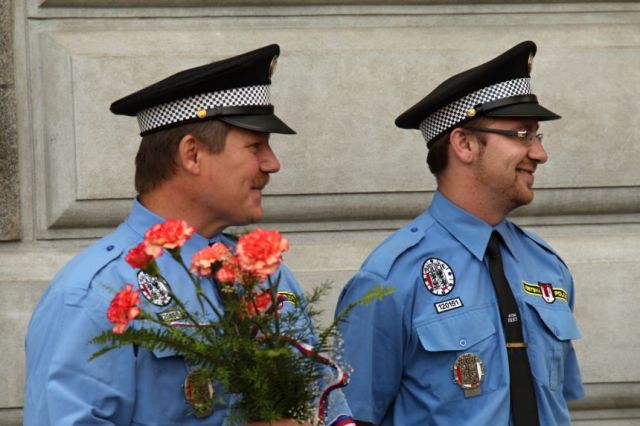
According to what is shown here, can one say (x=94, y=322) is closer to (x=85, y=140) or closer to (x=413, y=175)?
(x=85, y=140)

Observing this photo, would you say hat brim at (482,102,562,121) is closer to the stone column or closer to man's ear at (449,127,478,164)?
man's ear at (449,127,478,164)

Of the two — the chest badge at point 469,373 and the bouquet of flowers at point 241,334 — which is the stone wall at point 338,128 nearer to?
the chest badge at point 469,373

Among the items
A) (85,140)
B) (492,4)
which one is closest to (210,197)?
(85,140)

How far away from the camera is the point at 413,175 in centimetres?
455

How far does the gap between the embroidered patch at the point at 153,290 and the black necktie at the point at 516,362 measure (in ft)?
3.16

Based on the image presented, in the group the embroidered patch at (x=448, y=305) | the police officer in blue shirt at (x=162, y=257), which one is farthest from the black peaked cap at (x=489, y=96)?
the police officer in blue shirt at (x=162, y=257)

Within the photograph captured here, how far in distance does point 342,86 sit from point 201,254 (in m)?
1.93

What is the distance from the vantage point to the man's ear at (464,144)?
3.68m

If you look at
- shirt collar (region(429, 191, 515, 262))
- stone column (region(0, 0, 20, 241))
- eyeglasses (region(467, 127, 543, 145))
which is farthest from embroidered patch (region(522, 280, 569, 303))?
stone column (region(0, 0, 20, 241))

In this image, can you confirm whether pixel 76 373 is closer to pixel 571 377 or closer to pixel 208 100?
→ pixel 208 100

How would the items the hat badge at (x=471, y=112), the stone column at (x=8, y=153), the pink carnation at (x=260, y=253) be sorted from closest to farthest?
the pink carnation at (x=260, y=253)
the hat badge at (x=471, y=112)
the stone column at (x=8, y=153)

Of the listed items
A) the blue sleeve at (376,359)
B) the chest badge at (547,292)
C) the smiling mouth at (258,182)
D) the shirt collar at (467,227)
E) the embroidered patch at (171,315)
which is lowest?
the blue sleeve at (376,359)

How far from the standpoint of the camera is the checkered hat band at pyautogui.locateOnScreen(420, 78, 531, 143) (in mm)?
3689

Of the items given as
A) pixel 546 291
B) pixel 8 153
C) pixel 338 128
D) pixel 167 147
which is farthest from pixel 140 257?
pixel 338 128
